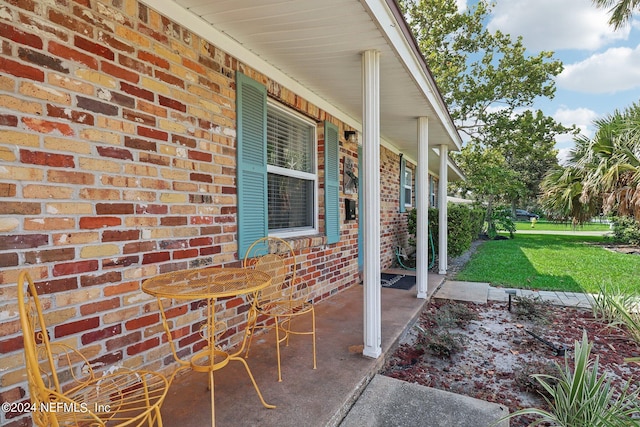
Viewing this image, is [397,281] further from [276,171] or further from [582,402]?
[582,402]

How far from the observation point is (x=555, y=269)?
273 inches

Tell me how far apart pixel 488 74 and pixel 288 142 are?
13.4 m

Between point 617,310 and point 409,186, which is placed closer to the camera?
point 617,310

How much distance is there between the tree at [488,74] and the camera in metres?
13.2

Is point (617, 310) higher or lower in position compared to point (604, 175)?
lower

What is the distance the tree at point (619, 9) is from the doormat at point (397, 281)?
10120 mm

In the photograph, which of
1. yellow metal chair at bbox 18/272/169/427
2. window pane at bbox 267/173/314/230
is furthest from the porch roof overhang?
yellow metal chair at bbox 18/272/169/427

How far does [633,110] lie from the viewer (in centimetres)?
662

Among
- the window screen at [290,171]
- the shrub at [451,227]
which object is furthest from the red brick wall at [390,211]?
the window screen at [290,171]

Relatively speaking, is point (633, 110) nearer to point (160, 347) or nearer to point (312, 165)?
point (312, 165)

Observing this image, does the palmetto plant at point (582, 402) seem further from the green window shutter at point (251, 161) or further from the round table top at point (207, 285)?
the green window shutter at point (251, 161)

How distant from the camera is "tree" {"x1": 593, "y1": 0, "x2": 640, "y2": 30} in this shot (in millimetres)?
8930

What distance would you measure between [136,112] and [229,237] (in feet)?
3.74

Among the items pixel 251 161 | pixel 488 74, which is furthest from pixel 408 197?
pixel 488 74
